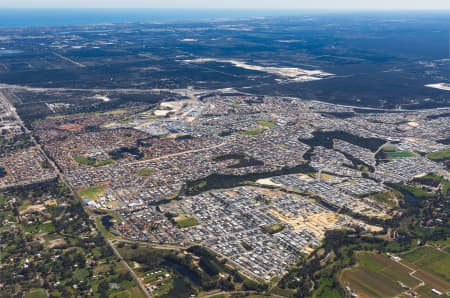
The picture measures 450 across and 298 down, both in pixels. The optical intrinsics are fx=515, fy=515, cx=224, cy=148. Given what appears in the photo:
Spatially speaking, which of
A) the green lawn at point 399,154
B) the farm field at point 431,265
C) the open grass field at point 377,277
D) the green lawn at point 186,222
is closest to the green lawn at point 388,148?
the green lawn at point 399,154

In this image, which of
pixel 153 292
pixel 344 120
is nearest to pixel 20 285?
pixel 153 292

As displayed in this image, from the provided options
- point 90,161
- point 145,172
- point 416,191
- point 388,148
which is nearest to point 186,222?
point 145,172

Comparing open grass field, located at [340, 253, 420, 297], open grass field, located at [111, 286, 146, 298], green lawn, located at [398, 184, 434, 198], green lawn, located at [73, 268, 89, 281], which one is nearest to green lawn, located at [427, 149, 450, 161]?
green lawn, located at [398, 184, 434, 198]

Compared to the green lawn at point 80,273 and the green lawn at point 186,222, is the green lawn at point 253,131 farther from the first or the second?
the green lawn at point 80,273

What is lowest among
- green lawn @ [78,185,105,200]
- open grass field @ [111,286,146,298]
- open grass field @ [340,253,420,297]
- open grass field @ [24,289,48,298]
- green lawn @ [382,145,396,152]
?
open grass field @ [340,253,420,297]

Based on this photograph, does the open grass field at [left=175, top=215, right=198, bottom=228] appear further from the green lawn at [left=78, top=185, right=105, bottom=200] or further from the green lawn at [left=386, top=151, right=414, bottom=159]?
the green lawn at [left=386, top=151, right=414, bottom=159]

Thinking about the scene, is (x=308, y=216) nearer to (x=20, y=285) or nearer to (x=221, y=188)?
(x=221, y=188)
